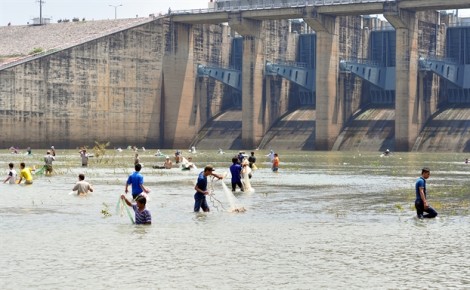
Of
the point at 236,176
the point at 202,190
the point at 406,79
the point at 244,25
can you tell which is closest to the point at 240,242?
the point at 202,190

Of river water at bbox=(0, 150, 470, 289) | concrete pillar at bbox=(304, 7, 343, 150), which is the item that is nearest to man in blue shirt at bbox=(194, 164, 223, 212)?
river water at bbox=(0, 150, 470, 289)

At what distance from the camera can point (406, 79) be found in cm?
10062

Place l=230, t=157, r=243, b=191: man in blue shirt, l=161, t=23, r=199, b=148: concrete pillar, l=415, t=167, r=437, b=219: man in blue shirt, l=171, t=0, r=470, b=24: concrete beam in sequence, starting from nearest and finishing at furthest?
1. l=415, t=167, r=437, b=219: man in blue shirt
2. l=230, t=157, r=243, b=191: man in blue shirt
3. l=171, t=0, r=470, b=24: concrete beam
4. l=161, t=23, r=199, b=148: concrete pillar

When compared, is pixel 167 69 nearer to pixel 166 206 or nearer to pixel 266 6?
pixel 266 6

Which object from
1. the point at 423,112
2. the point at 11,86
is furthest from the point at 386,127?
the point at 11,86

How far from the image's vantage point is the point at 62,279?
16.7 metres

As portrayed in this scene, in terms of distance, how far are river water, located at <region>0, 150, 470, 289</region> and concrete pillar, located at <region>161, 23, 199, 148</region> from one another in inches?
2986

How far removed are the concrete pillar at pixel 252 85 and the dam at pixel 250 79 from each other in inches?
5.2

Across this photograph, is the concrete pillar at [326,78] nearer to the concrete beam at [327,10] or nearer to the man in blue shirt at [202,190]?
the concrete beam at [327,10]

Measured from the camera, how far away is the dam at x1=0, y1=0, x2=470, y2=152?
100000 mm

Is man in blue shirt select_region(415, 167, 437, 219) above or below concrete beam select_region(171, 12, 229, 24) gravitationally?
below

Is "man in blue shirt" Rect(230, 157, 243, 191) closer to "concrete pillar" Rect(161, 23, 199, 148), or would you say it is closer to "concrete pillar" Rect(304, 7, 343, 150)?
"concrete pillar" Rect(304, 7, 343, 150)

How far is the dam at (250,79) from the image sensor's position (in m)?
100

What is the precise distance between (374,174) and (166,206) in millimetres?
25140
